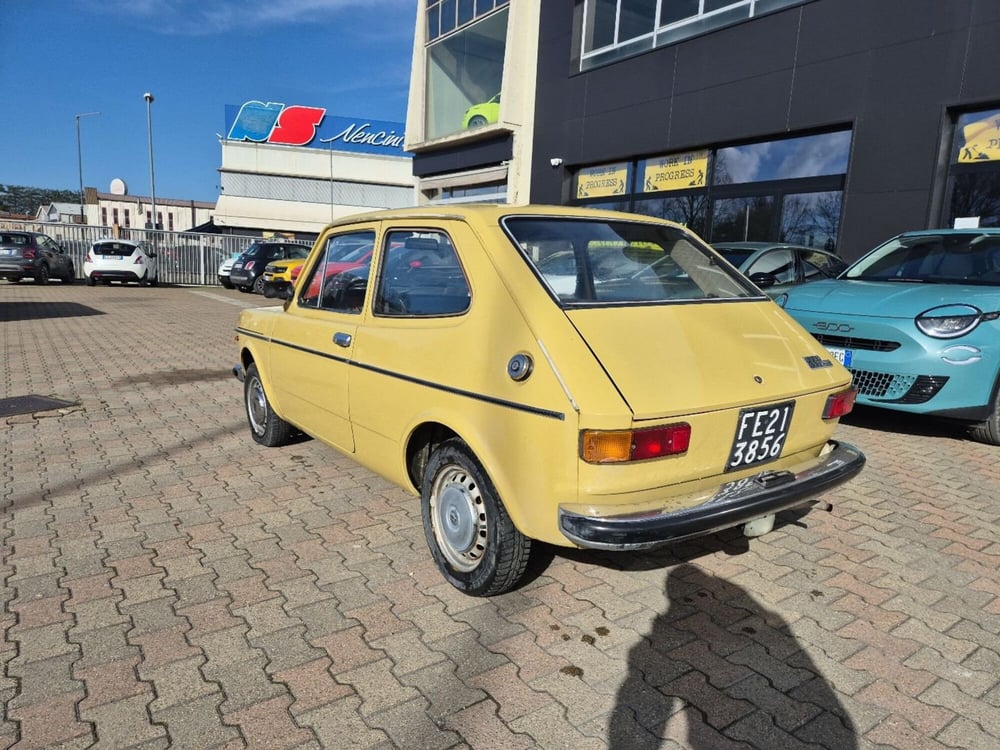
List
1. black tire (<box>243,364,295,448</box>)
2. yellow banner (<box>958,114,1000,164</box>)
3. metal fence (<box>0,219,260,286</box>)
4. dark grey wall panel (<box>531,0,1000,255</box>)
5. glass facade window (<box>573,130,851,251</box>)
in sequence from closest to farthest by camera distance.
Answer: black tire (<box>243,364,295,448</box>) → yellow banner (<box>958,114,1000,164</box>) → dark grey wall panel (<box>531,0,1000,255</box>) → glass facade window (<box>573,130,851,251</box>) → metal fence (<box>0,219,260,286</box>)

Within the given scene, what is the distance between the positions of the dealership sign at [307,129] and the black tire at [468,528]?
52.6 metres

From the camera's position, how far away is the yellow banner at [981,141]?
329 inches

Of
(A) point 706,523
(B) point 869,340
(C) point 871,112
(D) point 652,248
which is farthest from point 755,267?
(A) point 706,523

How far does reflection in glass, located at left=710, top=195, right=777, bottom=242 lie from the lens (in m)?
11.1

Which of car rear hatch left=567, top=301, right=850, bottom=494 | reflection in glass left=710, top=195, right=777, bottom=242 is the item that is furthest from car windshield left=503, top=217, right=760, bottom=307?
reflection in glass left=710, top=195, right=777, bottom=242

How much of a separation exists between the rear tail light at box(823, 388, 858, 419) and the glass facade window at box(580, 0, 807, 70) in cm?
959

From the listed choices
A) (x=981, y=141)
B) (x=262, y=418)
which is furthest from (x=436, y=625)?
(x=981, y=141)

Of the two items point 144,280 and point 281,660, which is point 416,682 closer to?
point 281,660

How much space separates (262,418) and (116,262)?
1961 centimetres

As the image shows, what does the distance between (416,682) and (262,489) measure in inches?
87.9

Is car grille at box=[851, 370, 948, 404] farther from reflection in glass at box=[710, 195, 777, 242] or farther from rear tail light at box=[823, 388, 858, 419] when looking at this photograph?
reflection in glass at box=[710, 195, 777, 242]

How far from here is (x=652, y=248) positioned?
3.47 meters

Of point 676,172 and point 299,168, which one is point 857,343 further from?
point 299,168

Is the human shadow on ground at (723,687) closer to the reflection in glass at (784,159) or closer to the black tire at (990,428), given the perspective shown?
the black tire at (990,428)
